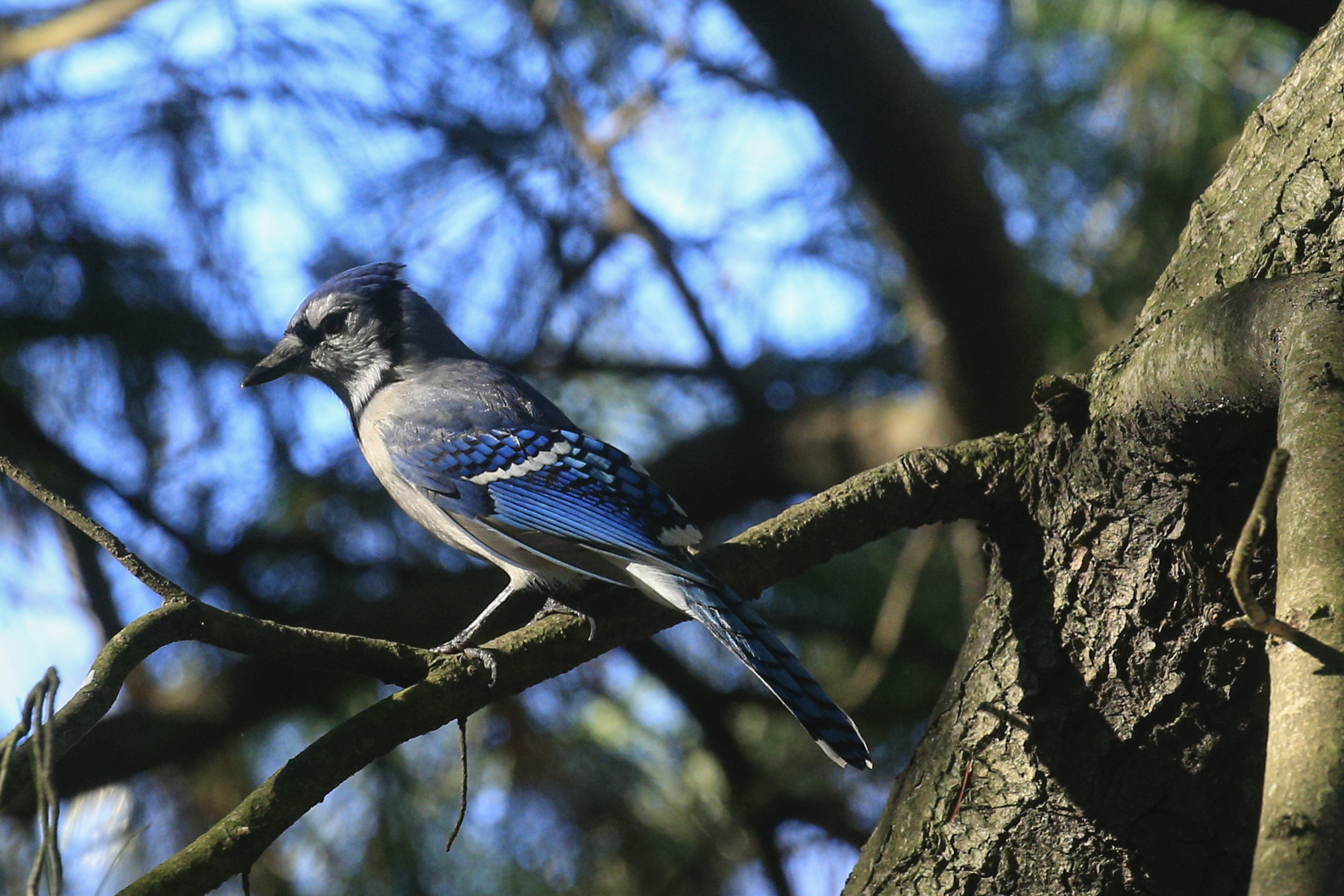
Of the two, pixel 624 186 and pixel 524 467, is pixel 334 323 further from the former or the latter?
pixel 624 186

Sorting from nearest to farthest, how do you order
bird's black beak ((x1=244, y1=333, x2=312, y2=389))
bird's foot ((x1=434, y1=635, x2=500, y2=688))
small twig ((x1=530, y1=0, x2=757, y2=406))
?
bird's foot ((x1=434, y1=635, x2=500, y2=688))
bird's black beak ((x1=244, y1=333, x2=312, y2=389))
small twig ((x1=530, y1=0, x2=757, y2=406))

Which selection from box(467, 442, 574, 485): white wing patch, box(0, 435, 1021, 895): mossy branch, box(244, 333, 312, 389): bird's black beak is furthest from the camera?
box(244, 333, 312, 389): bird's black beak

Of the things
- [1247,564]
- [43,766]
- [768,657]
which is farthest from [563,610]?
[1247,564]

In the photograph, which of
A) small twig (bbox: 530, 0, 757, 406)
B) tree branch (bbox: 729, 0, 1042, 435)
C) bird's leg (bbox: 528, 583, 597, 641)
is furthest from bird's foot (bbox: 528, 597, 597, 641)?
small twig (bbox: 530, 0, 757, 406)

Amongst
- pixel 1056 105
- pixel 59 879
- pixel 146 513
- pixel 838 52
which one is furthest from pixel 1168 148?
pixel 59 879

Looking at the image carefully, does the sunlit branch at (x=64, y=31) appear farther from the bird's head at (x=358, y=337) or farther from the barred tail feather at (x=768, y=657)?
the barred tail feather at (x=768, y=657)

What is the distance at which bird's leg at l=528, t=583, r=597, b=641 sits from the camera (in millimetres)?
1737

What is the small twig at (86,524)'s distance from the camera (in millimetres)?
1355

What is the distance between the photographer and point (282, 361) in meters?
2.64

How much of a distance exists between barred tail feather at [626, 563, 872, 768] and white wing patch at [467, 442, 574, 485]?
53 centimetres

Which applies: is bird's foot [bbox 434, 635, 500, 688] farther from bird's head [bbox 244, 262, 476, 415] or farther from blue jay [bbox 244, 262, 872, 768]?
bird's head [bbox 244, 262, 476, 415]

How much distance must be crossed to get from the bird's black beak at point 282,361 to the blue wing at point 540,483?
35 cm

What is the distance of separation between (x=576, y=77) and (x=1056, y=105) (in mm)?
1571

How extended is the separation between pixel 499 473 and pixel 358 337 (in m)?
0.61
